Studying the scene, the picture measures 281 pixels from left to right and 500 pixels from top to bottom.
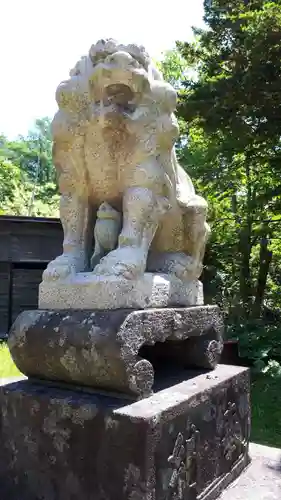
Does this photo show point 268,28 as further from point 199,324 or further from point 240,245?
point 240,245

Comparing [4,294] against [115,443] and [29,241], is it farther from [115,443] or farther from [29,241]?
[115,443]

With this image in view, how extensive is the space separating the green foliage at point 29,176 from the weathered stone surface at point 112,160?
12232mm

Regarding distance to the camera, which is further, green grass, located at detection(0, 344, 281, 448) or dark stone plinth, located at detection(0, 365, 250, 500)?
green grass, located at detection(0, 344, 281, 448)

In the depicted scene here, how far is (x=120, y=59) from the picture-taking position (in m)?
2.23

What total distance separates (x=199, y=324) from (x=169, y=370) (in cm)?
32

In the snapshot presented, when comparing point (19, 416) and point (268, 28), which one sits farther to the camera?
point (268, 28)

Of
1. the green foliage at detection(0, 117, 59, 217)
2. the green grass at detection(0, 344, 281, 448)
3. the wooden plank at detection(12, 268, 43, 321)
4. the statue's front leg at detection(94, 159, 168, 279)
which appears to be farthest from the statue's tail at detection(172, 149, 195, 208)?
the green foliage at detection(0, 117, 59, 217)

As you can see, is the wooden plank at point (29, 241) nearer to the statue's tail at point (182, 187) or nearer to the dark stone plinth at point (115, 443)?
the statue's tail at point (182, 187)

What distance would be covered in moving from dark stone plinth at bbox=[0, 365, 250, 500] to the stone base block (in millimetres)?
402

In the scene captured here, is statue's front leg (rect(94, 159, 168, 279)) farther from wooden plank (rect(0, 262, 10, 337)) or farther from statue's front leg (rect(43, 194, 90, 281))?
wooden plank (rect(0, 262, 10, 337))

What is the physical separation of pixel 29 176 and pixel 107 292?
90.6ft

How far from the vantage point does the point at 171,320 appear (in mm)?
2260

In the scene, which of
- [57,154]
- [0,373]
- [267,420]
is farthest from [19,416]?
[267,420]

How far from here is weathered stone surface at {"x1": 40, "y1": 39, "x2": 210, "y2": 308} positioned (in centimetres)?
225
